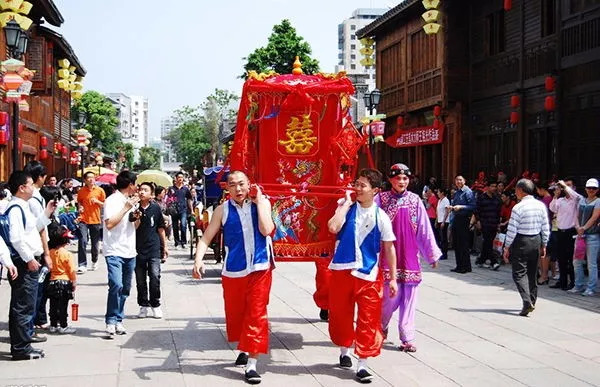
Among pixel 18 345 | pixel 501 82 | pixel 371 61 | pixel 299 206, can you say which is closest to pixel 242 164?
pixel 299 206

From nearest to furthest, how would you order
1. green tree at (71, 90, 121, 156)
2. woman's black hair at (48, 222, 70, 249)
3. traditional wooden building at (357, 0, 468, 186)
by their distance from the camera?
woman's black hair at (48, 222, 70, 249)
traditional wooden building at (357, 0, 468, 186)
green tree at (71, 90, 121, 156)

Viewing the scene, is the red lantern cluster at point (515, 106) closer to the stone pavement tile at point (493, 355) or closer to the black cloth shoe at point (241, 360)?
the stone pavement tile at point (493, 355)

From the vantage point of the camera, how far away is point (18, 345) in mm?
7609

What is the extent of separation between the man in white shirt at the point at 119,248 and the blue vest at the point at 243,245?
6.59 ft

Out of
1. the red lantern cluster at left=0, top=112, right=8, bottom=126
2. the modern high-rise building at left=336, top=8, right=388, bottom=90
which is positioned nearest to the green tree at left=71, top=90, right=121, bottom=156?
the red lantern cluster at left=0, top=112, right=8, bottom=126

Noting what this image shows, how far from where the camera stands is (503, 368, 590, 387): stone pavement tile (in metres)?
6.75

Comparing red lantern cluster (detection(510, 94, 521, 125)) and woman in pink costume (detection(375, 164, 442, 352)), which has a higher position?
red lantern cluster (detection(510, 94, 521, 125))

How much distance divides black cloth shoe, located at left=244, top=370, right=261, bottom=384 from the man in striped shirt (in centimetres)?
505

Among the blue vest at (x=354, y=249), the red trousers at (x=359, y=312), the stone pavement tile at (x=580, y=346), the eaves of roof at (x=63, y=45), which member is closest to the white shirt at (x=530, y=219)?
the stone pavement tile at (x=580, y=346)

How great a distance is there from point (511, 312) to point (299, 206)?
381cm

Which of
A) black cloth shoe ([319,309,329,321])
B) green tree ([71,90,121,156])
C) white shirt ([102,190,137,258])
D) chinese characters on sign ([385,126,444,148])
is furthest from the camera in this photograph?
green tree ([71,90,121,156])

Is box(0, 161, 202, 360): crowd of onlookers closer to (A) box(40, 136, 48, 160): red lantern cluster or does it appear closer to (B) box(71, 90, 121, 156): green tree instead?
(A) box(40, 136, 48, 160): red lantern cluster

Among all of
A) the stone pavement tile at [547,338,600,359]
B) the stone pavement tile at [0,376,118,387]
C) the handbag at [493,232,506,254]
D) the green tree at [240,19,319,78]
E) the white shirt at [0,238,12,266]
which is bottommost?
the stone pavement tile at [547,338,600,359]

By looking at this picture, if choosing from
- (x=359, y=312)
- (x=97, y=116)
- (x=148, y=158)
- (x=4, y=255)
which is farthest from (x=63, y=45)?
(x=148, y=158)
